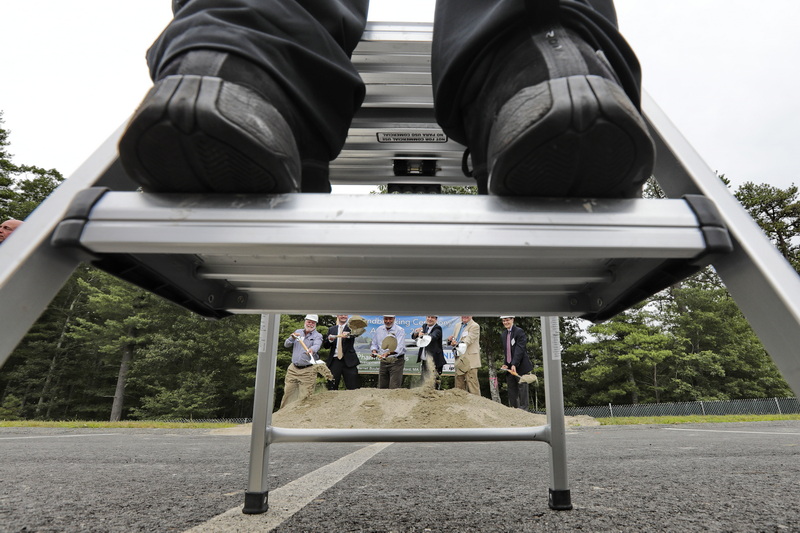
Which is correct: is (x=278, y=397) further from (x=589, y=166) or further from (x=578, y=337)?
(x=589, y=166)

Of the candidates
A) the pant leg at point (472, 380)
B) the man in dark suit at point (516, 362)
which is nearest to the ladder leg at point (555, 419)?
the man in dark suit at point (516, 362)

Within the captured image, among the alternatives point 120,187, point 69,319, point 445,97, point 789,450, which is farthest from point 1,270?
point 69,319

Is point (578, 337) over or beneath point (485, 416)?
over

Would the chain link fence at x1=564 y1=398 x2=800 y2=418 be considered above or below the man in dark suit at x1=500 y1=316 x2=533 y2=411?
below

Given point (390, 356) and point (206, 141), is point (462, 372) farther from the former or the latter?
point (206, 141)

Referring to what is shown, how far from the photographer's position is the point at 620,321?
22.4m

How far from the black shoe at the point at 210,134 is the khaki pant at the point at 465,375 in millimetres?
9195

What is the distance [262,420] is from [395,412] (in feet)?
21.2

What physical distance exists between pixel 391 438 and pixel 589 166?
3.23 feet

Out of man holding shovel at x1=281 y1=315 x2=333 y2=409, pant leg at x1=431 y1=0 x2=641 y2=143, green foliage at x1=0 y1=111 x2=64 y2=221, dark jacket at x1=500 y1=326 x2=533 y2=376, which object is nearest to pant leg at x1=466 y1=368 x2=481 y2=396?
dark jacket at x1=500 y1=326 x2=533 y2=376

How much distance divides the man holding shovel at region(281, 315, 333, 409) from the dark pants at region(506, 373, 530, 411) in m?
3.39

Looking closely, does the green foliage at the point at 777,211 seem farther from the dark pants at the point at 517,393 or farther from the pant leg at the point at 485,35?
the pant leg at the point at 485,35

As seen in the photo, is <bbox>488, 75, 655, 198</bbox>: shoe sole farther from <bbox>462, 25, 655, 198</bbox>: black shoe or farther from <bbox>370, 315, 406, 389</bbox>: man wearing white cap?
<bbox>370, 315, 406, 389</bbox>: man wearing white cap

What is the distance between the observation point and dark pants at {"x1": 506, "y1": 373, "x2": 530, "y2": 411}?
8961 millimetres
